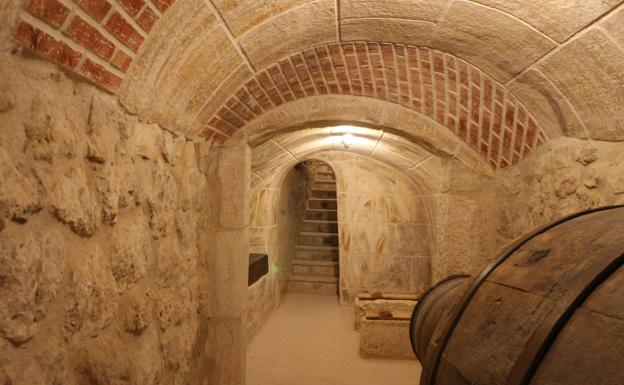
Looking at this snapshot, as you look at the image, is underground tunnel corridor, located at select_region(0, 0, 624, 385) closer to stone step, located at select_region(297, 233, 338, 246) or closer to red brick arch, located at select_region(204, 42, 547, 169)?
red brick arch, located at select_region(204, 42, 547, 169)

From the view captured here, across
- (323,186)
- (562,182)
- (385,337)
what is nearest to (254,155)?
(385,337)

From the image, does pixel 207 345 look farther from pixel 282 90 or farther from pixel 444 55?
pixel 444 55

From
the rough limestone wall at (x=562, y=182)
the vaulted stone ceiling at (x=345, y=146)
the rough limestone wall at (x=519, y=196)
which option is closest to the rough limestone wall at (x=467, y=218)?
the rough limestone wall at (x=519, y=196)

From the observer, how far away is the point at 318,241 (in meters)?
8.85

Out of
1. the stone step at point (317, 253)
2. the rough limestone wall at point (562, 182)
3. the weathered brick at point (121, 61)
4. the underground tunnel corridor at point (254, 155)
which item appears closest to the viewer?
the underground tunnel corridor at point (254, 155)

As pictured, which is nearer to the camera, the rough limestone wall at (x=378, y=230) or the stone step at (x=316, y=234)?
the rough limestone wall at (x=378, y=230)

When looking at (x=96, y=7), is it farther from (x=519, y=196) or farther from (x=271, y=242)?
(x=271, y=242)

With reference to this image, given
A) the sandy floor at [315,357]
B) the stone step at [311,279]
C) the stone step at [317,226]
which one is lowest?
the sandy floor at [315,357]

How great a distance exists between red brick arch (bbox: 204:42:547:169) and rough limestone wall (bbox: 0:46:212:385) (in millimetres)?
690

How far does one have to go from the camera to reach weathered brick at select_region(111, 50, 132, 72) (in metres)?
1.45

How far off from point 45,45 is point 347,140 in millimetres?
3933

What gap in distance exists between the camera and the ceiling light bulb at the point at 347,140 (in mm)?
4678

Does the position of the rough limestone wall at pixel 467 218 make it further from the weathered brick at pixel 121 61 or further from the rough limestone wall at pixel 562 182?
the weathered brick at pixel 121 61

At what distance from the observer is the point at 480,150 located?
2.90 metres
